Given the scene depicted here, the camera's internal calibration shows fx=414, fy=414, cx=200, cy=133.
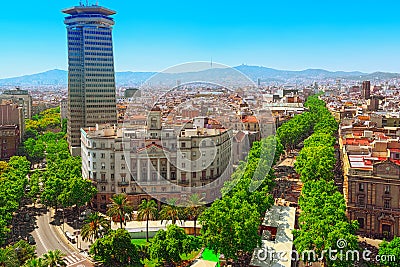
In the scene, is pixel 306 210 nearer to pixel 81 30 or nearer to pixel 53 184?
pixel 53 184

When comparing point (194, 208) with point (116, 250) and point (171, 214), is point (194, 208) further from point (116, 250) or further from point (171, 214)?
point (116, 250)

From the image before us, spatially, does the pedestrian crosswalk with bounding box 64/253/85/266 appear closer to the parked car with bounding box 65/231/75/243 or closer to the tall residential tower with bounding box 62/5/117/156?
the parked car with bounding box 65/231/75/243

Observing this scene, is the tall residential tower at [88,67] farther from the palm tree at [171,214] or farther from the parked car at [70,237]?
the palm tree at [171,214]

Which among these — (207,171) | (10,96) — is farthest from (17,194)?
(10,96)

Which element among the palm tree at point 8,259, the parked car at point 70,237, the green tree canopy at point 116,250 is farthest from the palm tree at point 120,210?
the palm tree at point 8,259

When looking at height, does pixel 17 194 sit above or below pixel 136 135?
below

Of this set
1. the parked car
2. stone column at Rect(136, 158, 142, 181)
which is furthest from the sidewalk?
stone column at Rect(136, 158, 142, 181)
